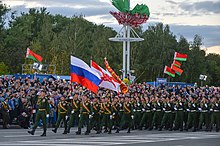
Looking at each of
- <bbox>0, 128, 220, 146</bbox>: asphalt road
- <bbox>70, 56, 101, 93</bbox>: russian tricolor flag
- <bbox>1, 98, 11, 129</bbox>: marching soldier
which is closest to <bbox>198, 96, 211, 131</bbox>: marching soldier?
<bbox>0, 128, 220, 146</bbox>: asphalt road

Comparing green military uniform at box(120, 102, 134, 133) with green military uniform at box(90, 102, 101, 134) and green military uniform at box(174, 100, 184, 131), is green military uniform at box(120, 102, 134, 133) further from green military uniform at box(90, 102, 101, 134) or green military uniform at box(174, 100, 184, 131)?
green military uniform at box(174, 100, 184, 131)

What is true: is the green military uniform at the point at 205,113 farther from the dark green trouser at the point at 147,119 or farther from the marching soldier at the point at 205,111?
the dark green trouser at the point at 147,119

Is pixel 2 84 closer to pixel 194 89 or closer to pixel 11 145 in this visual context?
pixel 11 145

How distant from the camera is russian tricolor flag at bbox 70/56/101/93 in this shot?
24703 mm

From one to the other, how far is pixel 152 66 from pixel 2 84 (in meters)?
51.3

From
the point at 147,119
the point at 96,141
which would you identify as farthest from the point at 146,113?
the point at 96,141

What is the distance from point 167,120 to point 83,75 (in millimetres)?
8003

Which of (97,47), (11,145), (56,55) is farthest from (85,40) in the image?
(11,145)

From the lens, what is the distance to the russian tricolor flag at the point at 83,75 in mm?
24703

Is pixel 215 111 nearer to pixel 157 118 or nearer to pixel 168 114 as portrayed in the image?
pixel 168 114

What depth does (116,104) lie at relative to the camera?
28.5 metres

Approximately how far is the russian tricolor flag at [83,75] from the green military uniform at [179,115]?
23.5ft

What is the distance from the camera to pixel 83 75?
81.6 ft

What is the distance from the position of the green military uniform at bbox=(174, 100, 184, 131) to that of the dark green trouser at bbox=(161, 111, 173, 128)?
34 centimetres
